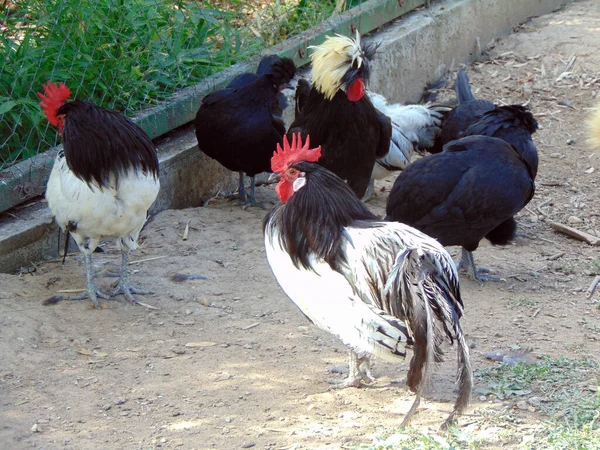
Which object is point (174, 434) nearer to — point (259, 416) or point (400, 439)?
point (259, 416)

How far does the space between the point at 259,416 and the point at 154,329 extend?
4.02 ft

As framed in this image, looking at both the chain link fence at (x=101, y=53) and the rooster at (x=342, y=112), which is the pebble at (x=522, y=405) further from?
the chain link fence at (x=101, y=53)

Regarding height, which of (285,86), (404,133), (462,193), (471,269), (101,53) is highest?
(101,53)

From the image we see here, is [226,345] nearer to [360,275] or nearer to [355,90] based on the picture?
[360,275]

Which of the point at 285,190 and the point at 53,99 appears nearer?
the point at 285,190

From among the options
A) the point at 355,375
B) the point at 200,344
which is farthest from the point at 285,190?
the point at 200,344

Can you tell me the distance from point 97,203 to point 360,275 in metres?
1.84

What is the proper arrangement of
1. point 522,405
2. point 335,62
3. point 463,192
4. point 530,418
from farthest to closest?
point 335,62 → point 463,192 → point 522,405 → point 530,418

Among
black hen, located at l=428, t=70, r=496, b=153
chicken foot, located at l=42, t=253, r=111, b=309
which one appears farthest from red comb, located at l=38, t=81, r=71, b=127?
black hen, located at l=428, t=70, r=496, b=153

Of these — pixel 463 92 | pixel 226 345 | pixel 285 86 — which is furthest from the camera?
pixel 463 92

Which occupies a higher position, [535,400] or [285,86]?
[285,86]

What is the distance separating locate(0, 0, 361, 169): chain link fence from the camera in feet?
19.8

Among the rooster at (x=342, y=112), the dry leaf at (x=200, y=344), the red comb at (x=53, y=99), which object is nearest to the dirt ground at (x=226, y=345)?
the dry leaf at (x=200, y=344)

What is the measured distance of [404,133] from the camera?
23.9 feet
